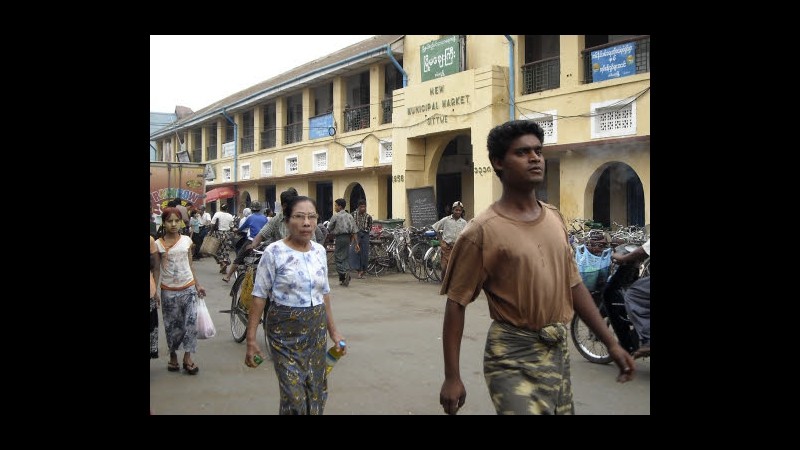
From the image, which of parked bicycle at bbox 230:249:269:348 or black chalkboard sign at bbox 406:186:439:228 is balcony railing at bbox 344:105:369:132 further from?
parked bicycle at bbox 230:249:269:348

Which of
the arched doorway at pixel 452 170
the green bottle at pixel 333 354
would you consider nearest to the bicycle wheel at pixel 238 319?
the green bottle at pixel 333 354

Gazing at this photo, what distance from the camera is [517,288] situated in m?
2.64

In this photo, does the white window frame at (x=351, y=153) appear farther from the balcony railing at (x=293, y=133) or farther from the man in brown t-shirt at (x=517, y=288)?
the man in brown t-shirt at (x=517, y=288)

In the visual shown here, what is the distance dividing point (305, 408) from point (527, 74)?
1237cm

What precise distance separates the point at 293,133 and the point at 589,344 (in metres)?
20.3

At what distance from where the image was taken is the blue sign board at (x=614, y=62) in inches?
491

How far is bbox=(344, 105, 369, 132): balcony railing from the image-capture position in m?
21.0

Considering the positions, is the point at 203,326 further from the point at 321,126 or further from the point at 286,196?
the point at 321,126

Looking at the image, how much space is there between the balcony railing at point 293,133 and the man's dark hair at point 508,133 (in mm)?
22313

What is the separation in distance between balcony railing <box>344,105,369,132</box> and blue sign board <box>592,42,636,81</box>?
29.8 feet

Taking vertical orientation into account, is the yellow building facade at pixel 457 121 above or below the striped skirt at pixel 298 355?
above

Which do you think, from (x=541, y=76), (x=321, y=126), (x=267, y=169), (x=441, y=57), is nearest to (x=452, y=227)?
(x=541, y=76)
